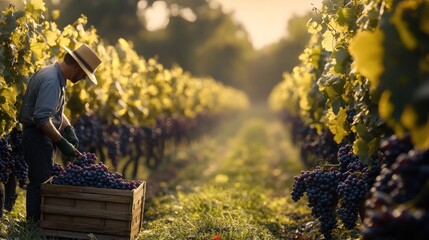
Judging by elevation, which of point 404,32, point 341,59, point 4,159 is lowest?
point 404,32

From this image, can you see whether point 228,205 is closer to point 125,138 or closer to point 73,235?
point 73,235

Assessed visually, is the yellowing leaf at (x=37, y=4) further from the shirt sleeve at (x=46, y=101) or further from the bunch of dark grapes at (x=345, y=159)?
the bunch of dark grapes at (x=345, y=159)

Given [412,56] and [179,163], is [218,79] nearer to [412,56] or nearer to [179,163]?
[179,163]

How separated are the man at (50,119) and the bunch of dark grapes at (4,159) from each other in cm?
34

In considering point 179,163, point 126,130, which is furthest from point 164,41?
point 126,130

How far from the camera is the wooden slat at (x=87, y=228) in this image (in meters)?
5.37

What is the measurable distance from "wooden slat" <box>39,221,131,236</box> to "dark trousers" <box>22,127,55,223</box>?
423 mm

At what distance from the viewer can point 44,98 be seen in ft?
18.2

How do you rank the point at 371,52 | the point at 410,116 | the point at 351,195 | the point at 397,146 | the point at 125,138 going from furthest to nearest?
the point at 125,138
the point at 351,195
the point at 397,146
the point at 371,52
the point at 410,116

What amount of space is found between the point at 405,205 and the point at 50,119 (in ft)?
11.8

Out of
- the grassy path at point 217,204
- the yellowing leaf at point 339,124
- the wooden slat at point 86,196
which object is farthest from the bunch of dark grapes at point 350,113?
the wooden slat at point 86,196

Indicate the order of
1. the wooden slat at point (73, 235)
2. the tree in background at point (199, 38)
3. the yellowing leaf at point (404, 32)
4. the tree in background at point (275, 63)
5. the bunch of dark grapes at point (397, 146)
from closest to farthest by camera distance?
the yellowing leaf at point (404, 32) < the bunch of dark grapes at point (397, 146) < the wooden slat at point (73, 235) < the tree in background at point (199, 38) < the tree in background at point (275, 63)

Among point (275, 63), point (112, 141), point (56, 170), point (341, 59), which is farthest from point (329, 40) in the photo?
point (275, 63)

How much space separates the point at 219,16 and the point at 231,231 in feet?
202
